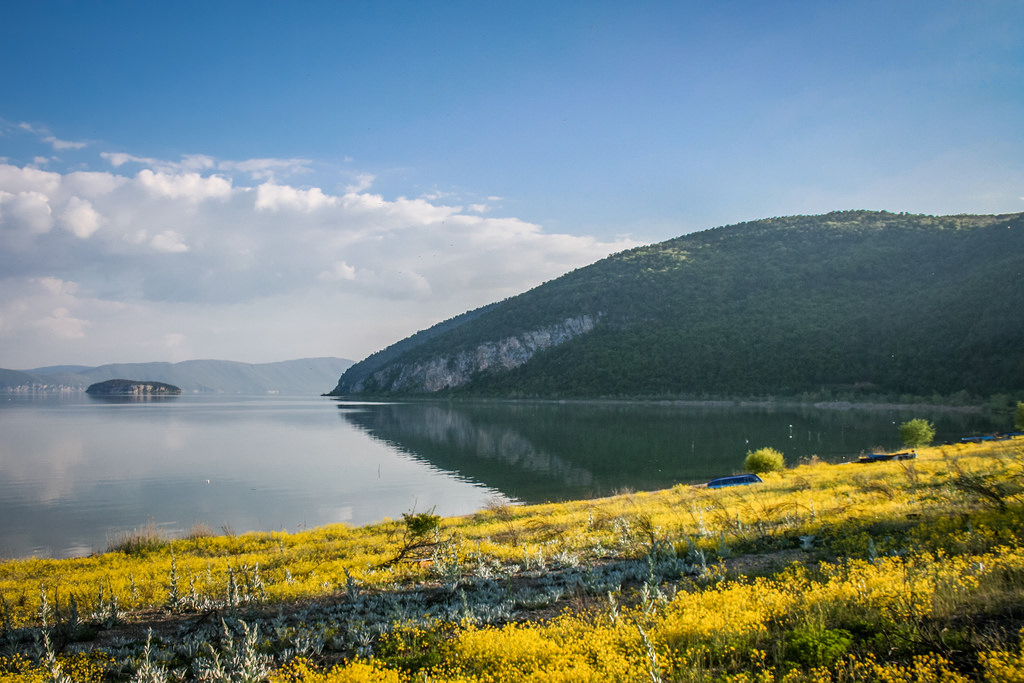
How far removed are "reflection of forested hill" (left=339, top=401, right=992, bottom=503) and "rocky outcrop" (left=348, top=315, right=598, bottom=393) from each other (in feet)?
200

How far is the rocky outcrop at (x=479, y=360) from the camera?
134 m

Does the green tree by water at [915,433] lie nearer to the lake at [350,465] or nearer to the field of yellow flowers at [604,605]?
the lake at [350,465]

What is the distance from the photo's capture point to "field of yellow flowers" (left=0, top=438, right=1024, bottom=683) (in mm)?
5242

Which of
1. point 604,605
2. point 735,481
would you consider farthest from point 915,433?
point 604,605

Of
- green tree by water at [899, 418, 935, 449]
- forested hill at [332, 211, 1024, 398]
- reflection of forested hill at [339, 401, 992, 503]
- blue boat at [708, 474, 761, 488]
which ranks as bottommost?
reflection of forested hill at [339, 401, 992, 503]

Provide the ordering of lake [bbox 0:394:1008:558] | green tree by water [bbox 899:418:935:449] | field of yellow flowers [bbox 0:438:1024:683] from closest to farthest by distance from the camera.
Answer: field of yellow flowers [bbox 0:438:1024:683] < lake [bbox 0:394:1008:558] < green tree by water [bbox 899:418:935:449]

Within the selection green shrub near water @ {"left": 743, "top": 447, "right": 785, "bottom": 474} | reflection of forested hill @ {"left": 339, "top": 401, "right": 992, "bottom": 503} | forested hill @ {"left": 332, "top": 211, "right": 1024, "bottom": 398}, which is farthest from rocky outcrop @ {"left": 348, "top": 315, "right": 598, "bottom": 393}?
green shrub near water @ {"left": 743, "top": 447, "right": 785, "bottom": 474}

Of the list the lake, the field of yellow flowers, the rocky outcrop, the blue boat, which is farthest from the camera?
the rocky outcrop

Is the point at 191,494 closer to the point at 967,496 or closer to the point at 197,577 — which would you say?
the point at 197,577

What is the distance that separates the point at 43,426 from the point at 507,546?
77759mm

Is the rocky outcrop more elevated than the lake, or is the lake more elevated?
the rocky outcrop

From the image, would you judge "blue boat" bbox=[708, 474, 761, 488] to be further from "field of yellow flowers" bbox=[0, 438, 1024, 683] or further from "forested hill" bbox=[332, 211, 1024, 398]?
"forested hill" bbox=[332, 211, 1024, 398]

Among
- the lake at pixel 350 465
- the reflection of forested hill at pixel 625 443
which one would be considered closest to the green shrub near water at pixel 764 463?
the reflection of forested hill at pixel 625 443

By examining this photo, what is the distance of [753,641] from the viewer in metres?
5.75
